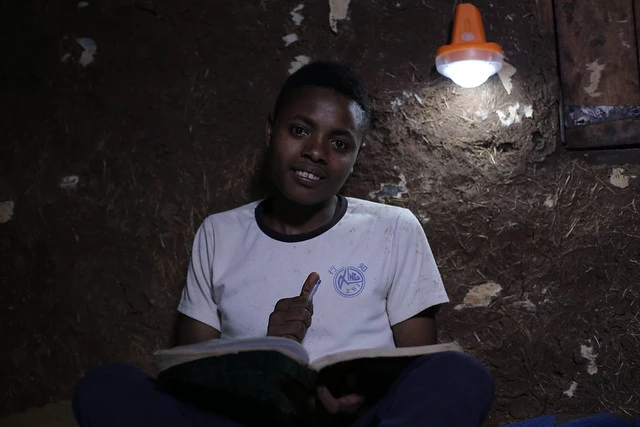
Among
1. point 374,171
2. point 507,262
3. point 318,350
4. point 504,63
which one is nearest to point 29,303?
point 318,350

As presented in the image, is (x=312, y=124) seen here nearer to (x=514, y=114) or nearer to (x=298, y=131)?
(x=298, y=131)

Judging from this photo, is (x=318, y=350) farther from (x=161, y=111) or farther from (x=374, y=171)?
(x=161, y=111)

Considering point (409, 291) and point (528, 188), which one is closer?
point (409, 291)

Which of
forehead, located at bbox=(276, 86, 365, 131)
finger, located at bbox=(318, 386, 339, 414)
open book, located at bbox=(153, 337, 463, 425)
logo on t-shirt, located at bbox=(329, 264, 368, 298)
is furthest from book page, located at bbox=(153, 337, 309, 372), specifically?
forehead, located at bbox=(276, 86, 365, 131)

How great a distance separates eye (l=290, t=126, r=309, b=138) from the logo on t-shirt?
346 millimetres

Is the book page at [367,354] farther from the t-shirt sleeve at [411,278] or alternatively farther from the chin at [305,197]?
the chin at [305,197]

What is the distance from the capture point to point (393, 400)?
1143 mm

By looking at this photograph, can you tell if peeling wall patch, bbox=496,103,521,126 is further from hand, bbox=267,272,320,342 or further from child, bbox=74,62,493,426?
hand, bbox=267,272,320,342

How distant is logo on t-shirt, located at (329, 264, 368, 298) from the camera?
1569 mm

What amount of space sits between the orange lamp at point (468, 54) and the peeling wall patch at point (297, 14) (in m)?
0.45

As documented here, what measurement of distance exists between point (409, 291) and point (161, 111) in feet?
3.19

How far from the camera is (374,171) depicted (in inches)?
76.7

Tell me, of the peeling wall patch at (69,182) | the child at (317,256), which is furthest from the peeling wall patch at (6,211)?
the child at (317,256)

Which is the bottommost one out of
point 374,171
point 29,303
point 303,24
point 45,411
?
point 45,411
